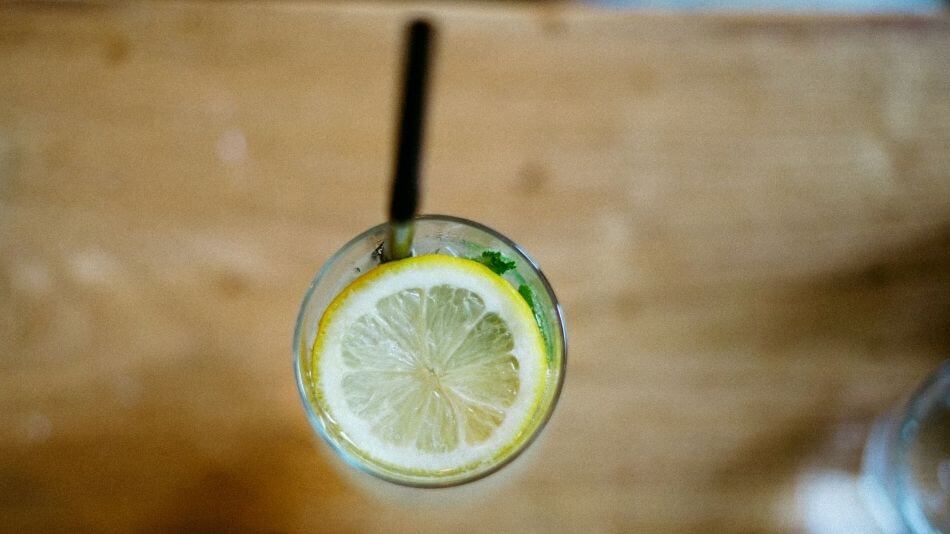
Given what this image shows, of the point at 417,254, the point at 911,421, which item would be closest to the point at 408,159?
the point at 417,254

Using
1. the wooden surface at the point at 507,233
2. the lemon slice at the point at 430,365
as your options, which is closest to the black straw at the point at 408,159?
Result: the lemon slice at the point at 430,365

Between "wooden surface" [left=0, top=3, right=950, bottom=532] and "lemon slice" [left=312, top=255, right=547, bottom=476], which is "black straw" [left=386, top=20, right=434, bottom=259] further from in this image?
"wooden surface" [left=0, top=3, right=950, bottom=532]

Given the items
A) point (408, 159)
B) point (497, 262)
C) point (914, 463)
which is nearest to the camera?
point (408, 159)

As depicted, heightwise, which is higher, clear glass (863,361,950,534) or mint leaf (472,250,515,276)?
mint leaf (472,250,515,276)

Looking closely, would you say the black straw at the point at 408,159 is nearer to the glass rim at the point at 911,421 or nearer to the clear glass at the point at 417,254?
the clear glass at the point at 417,254

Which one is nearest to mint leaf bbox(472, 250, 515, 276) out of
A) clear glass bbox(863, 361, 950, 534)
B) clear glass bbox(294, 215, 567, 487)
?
clear glass bbox(294, 215, 567, 487)

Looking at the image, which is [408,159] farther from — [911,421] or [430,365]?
[911,421]

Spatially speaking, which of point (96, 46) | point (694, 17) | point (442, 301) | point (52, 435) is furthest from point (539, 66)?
point (52, 435)
